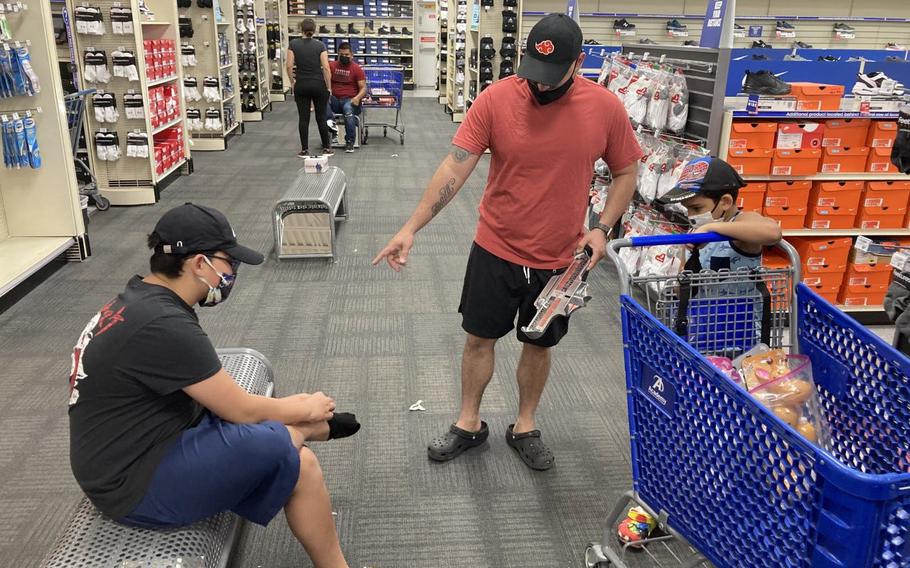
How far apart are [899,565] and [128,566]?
1651mm

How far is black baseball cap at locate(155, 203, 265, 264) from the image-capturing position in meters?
1.81

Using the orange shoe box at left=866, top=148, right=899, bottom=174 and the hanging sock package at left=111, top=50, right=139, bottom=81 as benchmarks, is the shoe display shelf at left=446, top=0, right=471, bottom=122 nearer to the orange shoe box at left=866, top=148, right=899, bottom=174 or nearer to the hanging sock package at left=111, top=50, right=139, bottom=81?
the hanging sock package at left=111, top=50, right=139, bottom=81

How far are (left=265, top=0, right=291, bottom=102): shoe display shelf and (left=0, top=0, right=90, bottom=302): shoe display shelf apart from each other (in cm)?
972

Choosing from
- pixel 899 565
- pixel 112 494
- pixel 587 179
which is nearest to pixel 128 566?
pixel 112 494

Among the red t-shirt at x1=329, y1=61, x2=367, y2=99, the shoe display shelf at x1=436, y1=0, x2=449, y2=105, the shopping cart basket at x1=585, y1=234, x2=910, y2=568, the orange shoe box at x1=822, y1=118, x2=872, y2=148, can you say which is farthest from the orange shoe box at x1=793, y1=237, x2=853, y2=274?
the shoe display shelf at x1=436, y1=0, x2=449, y2=105

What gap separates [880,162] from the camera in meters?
4.20

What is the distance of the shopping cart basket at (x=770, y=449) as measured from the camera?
1279mm

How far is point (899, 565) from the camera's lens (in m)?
1.28

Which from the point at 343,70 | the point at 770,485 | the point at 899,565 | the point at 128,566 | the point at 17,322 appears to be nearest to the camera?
the point at 899,565

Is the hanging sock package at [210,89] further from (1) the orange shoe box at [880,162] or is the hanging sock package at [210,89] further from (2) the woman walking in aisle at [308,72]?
(1) the orange shoe box at [880,162]

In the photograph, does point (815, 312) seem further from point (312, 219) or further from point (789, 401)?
point (312, 219)

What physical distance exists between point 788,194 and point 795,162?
19cm

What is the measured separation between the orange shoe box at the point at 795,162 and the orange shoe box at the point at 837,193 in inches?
5.7

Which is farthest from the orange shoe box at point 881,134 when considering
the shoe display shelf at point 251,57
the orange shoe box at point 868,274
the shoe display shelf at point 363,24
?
the shoe display shelf at point 363,24
